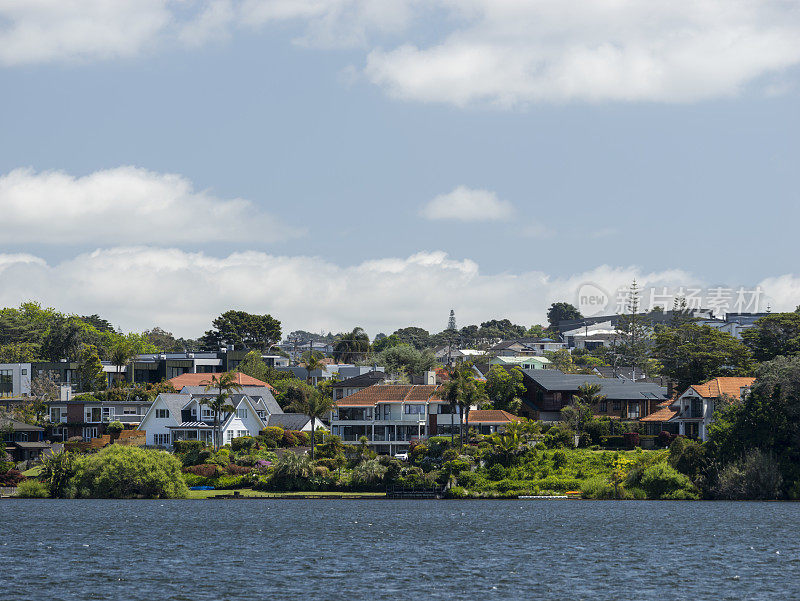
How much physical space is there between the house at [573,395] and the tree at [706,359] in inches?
194

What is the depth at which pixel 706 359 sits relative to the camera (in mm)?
145500

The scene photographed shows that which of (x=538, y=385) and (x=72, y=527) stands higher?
(x=538, y=385)

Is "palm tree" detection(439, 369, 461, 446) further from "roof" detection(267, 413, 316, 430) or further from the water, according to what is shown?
"roof" detection(267, 413, 316, 430)

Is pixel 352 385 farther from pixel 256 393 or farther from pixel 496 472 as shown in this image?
pixel 496 472

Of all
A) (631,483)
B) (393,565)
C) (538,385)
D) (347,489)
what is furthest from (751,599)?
(538,385)

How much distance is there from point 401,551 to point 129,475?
51397 millimetres

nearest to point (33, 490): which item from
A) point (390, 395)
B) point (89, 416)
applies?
point (89, 416)

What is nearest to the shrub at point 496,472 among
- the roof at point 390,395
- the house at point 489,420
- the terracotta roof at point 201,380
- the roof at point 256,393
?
the house at point 489,420

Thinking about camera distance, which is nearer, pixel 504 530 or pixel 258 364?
pixel 504 530

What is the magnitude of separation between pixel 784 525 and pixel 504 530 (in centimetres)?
2069

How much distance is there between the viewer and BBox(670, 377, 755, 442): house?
433ft

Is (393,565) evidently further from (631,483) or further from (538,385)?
(538,385)

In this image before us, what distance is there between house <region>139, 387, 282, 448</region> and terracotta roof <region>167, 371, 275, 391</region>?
15.0 metres

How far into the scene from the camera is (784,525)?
82000 millimetres
